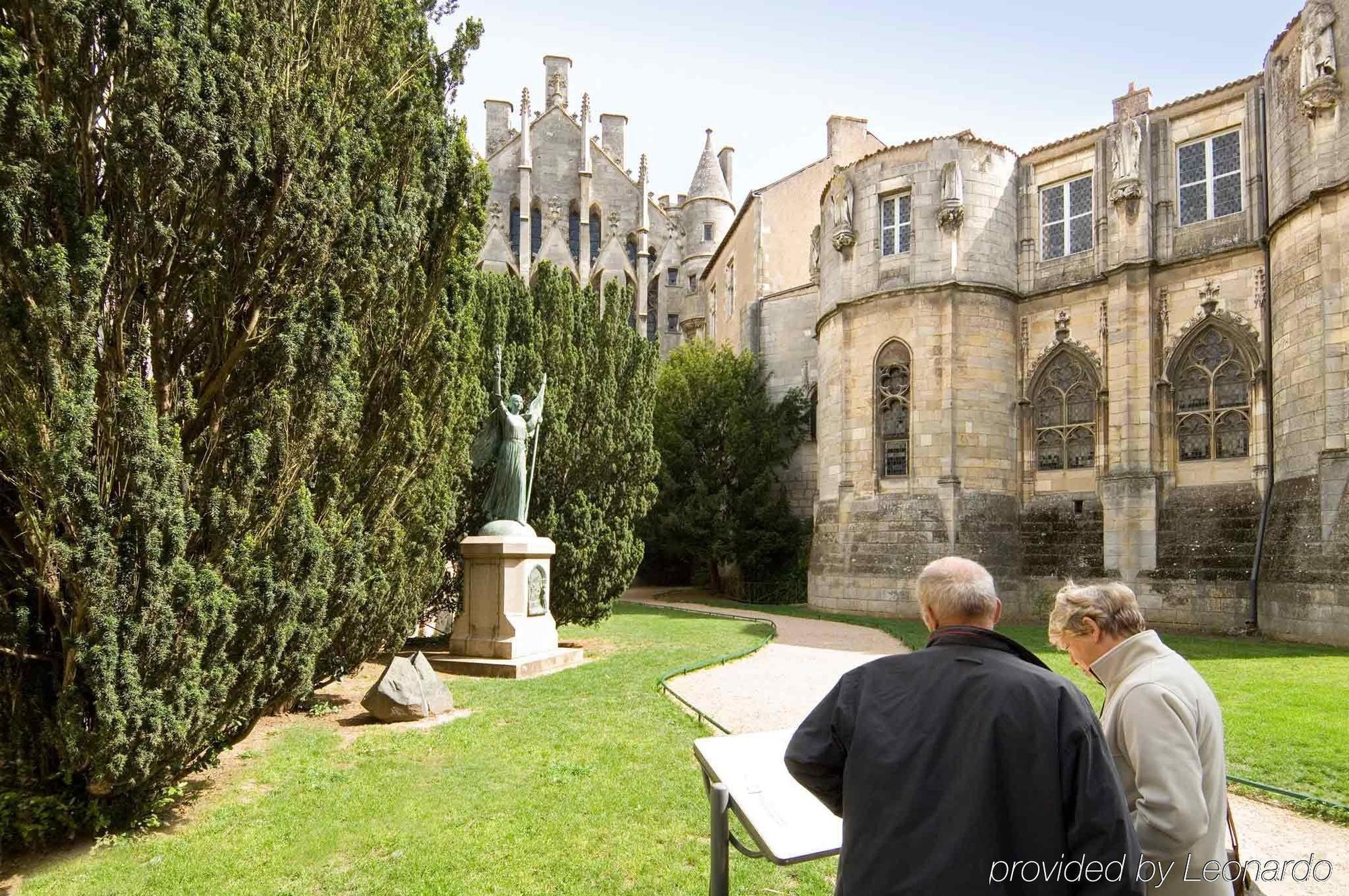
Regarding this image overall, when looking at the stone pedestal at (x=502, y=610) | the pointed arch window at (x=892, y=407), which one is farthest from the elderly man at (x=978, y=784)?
the pointed arch window at (x=892, y=407)

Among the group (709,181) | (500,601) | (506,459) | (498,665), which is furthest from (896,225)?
(709,181)

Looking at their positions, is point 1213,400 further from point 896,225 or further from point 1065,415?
point 896,225

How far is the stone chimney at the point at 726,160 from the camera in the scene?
128 ft

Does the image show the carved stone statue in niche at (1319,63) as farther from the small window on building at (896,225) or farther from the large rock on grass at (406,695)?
the large rock on grass at (406,695)

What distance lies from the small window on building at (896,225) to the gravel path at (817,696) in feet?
28.4

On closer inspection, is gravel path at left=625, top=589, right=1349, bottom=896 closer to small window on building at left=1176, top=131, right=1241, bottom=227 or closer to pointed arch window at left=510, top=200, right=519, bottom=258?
small window on building at left=1176, top=131, right=1241, bottom=227

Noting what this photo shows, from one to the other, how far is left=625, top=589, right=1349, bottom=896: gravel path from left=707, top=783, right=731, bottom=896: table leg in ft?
9.46

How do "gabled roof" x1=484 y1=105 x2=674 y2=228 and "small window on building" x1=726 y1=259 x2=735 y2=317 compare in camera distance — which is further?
"gabled roof" x1=484 y1=105 x2=674 y2=228

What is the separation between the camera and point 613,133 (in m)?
40.2

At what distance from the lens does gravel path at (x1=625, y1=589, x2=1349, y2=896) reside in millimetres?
4492

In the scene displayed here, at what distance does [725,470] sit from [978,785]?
2122cm

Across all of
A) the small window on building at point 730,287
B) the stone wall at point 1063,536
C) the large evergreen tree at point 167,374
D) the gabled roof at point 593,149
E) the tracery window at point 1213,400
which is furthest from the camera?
the gabled roof at point 593,149

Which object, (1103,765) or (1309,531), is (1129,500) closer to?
(1309,531)

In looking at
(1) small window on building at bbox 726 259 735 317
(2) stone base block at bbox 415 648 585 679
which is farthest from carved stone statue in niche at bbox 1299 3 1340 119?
(1) small window on building at bbox 726 259 735 317
